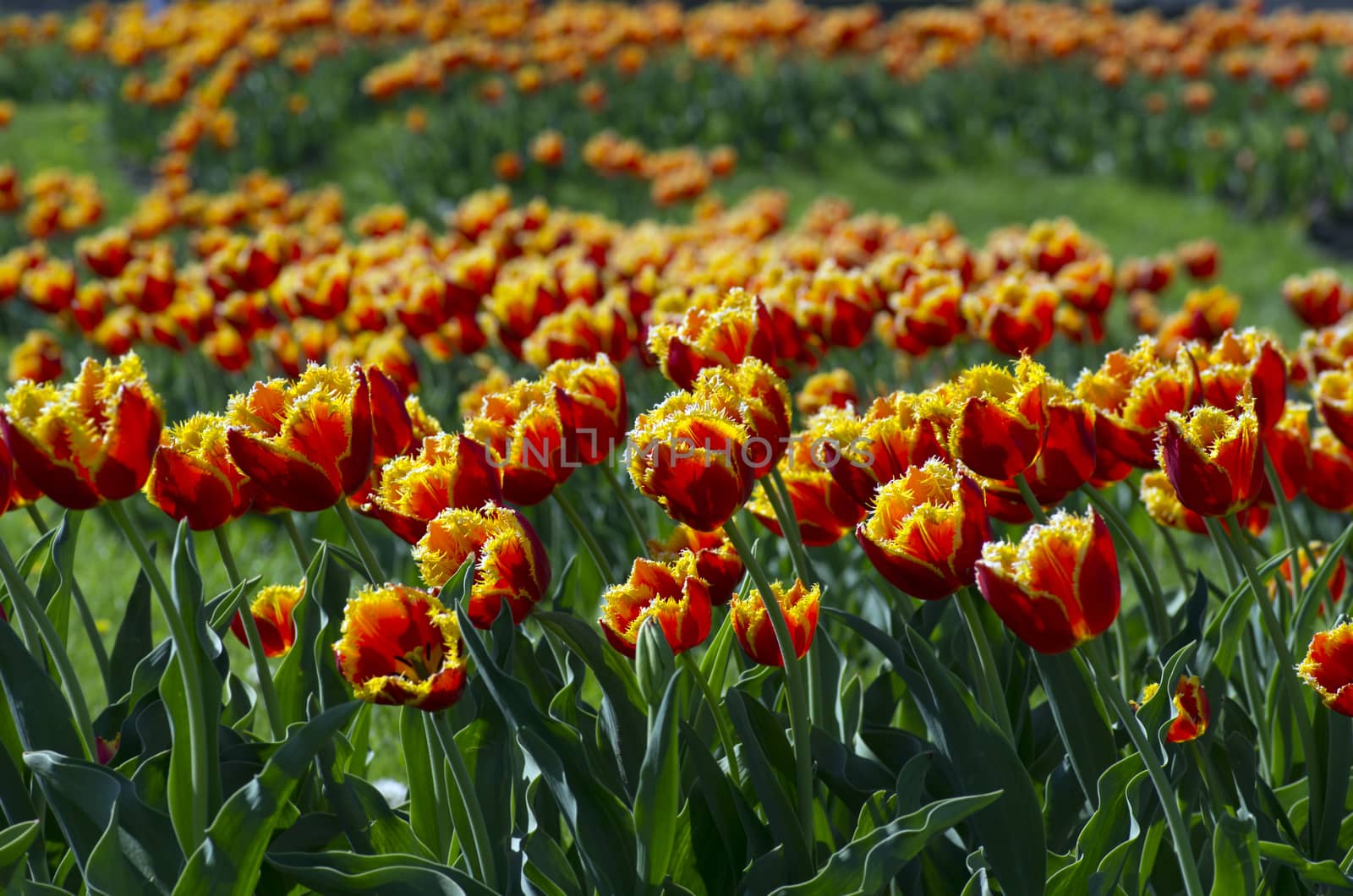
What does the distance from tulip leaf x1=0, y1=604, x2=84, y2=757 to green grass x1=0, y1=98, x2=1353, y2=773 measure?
5.77 metres

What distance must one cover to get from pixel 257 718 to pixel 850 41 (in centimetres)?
809

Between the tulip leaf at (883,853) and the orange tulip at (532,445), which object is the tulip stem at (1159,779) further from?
the orange tulip at (532,445)

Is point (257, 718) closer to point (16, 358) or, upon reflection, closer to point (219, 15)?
point (16, 358)

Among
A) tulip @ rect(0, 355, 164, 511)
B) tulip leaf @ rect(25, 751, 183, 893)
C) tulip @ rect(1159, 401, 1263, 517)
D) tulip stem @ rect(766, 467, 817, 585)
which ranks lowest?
tulip leaf @ rect(25, 751, 183, 893)

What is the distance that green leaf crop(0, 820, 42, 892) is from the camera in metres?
1.21

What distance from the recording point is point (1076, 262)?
3.49m

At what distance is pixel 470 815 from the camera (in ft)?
4.17

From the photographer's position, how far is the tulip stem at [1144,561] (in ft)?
4.65

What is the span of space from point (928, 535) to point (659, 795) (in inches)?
13.4

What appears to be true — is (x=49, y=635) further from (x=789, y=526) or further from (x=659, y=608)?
(x=789, y=526)

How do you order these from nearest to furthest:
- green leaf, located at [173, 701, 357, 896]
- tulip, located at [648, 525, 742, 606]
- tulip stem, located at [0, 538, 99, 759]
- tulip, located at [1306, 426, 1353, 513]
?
1. green leaf, located at [173, 701, 357, 896]
2. tulip stem, located at [0, 538, 99, 759]
3. tulip, located at [648, 525, 742, 606]
4. tulip, located at [1306, 426, 1353, 513]

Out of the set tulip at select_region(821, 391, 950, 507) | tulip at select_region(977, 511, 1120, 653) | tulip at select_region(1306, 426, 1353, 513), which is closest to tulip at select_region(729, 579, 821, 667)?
tulip at select_region(821, 391, 950, 507)

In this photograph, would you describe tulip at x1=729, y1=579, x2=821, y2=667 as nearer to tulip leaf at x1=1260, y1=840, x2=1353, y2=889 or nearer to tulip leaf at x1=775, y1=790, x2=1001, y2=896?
tulip leaf at x1=775, y1=790, x2=1001, y2=896

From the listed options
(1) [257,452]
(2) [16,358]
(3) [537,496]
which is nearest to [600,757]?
(3) [537,496]
